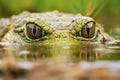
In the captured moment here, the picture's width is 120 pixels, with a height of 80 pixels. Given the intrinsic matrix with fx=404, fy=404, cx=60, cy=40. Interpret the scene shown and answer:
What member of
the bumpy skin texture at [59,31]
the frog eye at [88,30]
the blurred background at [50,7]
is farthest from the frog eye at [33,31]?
the blurred background at [50,7]

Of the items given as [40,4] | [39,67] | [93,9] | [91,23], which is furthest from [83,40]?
[40,4]

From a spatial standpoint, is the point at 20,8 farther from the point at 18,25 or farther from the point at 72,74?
the point at 72,74

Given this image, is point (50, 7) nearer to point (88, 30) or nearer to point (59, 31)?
point (88, 30)

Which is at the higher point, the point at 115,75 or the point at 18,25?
the point at 18,25

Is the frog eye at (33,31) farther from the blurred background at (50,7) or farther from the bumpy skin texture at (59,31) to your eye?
the blurred background at (50,7)

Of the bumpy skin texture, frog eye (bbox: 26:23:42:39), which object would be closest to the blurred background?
the bumpy skin texture

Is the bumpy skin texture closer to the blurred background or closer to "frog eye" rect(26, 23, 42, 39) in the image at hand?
"frog eye" rect(26, 23, 42, 39)
